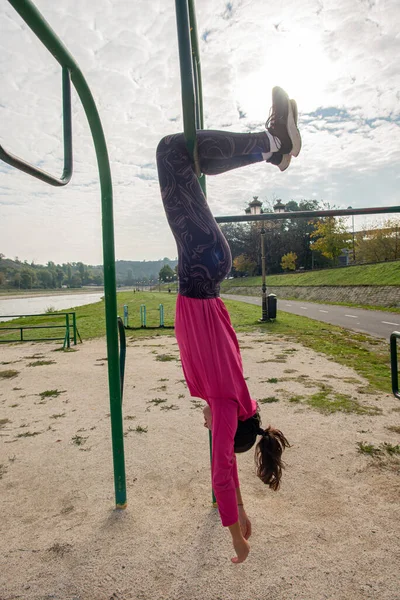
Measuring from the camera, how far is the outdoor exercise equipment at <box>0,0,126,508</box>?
4.94 feet

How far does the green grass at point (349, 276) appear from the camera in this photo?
20.5 meters

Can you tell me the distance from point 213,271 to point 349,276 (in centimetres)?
2533

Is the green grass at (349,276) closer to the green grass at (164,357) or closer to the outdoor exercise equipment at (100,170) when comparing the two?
the green grass at (164,357)

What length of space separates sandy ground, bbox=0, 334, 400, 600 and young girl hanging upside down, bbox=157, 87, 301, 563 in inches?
21.8

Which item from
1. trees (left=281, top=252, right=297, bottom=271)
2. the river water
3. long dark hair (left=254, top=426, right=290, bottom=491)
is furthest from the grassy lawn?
trees (left=281, top=252, right=297, bottom=271)

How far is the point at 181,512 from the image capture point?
92.9 inches

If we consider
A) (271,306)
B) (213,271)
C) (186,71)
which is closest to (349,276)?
(271,306)

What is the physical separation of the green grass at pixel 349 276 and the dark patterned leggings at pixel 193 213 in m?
19.6

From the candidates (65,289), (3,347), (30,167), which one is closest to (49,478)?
(30,167)

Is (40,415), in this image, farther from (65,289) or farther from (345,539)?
(65,289)

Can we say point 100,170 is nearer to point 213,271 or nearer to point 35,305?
point 213,271

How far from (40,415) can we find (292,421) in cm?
288

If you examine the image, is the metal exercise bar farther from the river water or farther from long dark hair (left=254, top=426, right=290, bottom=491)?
the river water

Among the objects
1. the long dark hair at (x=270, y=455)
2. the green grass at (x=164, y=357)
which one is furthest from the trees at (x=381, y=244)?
the long dark hair at (x=270, y=455)
